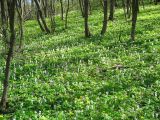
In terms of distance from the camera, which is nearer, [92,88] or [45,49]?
[92,88]

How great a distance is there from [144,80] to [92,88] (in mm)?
2367

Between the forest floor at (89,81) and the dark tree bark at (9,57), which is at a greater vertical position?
the dark tree bark at (9,57)

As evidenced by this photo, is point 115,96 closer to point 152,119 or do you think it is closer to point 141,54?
point 152,119

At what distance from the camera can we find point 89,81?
52.2 ft

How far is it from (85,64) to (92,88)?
161 inches

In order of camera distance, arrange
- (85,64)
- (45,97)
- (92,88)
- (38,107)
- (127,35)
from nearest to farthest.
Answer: (38,107)
(45,97)
(92,88)
(85,64)
(127,35)

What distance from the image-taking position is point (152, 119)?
11.6 meters

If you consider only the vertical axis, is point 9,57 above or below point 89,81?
above

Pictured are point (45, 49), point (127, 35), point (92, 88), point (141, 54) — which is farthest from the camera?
point (127, 35)

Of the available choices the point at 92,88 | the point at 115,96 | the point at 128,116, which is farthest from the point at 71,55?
the point at 128,116

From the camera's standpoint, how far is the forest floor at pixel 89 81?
12.3m

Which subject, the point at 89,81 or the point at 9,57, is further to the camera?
the point at 89,81

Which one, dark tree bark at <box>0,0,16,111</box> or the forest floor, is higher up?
dark tree bark at <box>0,0,16,111</box>

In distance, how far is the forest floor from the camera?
483 inches
